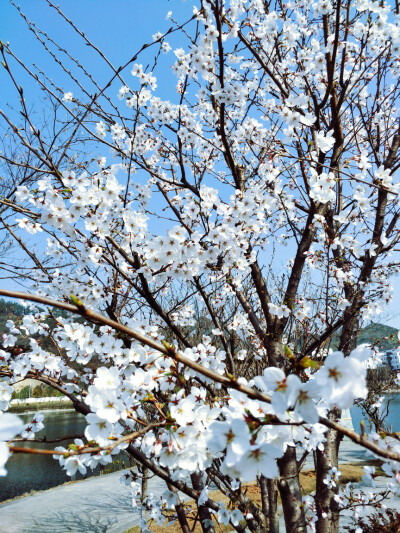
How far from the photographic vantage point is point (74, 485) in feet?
30.6

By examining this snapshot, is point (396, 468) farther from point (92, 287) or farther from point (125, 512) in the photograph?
point (125, 512)

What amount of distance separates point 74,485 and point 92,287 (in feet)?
26.8

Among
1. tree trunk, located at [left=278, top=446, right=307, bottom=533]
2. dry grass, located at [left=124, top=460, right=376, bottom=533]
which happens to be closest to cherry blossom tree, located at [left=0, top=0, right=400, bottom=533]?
tree trunk, located at [left=278, top=446, right=307, bottom=533]

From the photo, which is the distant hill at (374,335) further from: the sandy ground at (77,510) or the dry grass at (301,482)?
the dry grass at (301,482)

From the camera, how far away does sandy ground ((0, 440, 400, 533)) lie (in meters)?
6.09

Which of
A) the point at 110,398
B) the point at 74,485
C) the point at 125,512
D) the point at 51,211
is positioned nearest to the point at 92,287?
the point at 51,211

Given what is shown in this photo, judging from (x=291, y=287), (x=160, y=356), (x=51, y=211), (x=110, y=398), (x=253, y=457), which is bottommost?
(x=253, y=457)

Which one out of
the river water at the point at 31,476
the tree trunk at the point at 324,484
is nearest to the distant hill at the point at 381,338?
the tree trunk at the point at 324,484

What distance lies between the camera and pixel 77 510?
23.2 ft

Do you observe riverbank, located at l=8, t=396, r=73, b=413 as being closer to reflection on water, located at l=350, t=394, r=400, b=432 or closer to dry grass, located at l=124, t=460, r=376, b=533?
reflection on water, located at l=350, t=394, r=400, b=432

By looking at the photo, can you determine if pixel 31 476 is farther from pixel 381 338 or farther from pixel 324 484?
pixel 381 338

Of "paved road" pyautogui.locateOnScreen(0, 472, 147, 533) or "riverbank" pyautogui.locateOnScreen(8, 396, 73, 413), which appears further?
"riverbank" pyautogui.locateOnScreen(8, 396, 73, 413)

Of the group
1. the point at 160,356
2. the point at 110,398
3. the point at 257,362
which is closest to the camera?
the point at 110,398

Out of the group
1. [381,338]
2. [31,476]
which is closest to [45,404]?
[31,476]
